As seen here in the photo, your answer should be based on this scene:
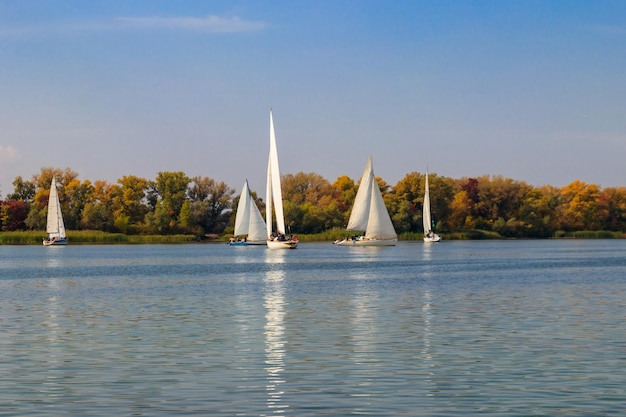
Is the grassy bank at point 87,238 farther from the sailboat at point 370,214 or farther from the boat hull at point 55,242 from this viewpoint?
the sailboat at point 370,214

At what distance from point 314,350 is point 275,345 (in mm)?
1322

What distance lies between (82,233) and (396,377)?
12184 cm

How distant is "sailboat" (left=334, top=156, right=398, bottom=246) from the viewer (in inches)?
4326

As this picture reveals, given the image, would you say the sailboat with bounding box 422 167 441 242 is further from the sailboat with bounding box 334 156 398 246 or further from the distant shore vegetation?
the sailboat with bounding box 334 156 398 246

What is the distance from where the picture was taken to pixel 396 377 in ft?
60.9

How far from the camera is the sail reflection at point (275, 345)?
1647 centimetres

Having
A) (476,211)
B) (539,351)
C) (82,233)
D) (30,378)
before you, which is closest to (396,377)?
(539,351)

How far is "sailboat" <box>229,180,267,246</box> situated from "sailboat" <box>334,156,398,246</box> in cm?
1432

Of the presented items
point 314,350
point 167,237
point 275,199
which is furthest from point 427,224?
point 314,350

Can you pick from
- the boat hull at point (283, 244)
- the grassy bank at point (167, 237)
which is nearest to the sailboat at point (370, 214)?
the boat hull at point (283, 244)

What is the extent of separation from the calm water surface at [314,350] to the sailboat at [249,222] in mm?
75318

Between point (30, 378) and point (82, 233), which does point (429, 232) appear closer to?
point (82, 233)

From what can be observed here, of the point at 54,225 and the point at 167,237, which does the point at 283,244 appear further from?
the point at 167,237

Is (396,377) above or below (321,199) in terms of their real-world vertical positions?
below
